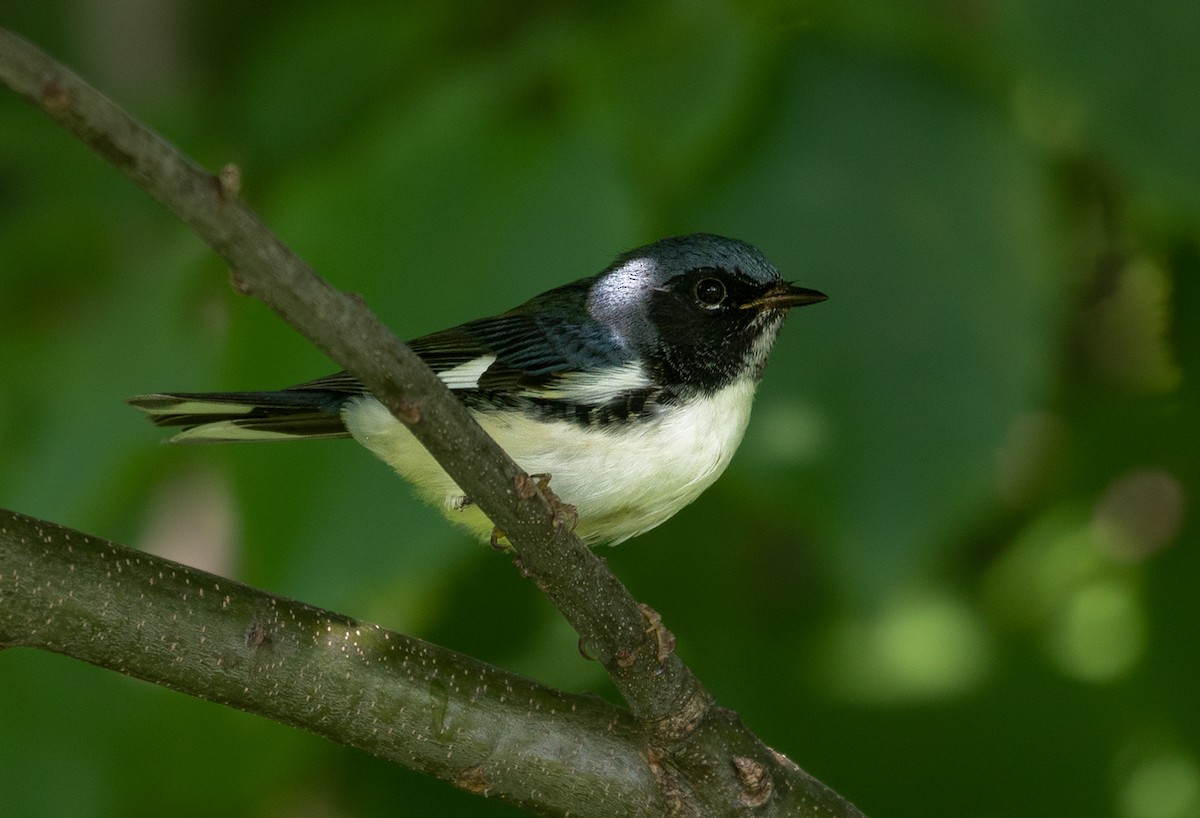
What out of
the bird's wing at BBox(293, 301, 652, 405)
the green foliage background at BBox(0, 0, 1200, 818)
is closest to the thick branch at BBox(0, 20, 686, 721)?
the green foliage background at BBox(0, 0, 1200, 818)

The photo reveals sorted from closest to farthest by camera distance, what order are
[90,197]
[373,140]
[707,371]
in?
[373,140] → [707,371] → [90,197]

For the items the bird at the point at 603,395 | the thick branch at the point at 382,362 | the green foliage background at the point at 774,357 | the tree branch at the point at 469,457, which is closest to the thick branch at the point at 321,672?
the tree branch at the point at 469,457

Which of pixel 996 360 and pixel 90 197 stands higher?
pixel 90 197

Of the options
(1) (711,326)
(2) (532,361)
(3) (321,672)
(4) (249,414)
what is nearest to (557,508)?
(3) (321,672)

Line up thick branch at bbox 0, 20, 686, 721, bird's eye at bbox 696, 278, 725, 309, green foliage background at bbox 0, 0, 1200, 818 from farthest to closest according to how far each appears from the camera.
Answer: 1. bird's eye at bbox 696, 278, 725, 309
2. green foliage background at bbox 0, 0, 1200, 818
3. thick branch at bbox 0, 20, 686, 721

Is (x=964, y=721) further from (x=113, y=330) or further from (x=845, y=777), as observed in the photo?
(x=113, y=330)

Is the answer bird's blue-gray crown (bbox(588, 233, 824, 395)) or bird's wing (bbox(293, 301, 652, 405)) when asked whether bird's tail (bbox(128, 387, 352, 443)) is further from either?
bird's blue-gray crown (bbox(588, 233, 824, 395))

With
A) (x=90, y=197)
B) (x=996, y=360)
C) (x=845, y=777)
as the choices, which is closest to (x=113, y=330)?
(x=90, y=197)
